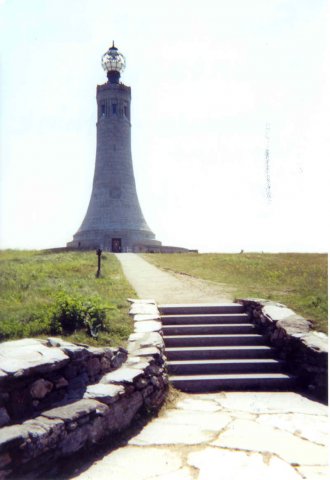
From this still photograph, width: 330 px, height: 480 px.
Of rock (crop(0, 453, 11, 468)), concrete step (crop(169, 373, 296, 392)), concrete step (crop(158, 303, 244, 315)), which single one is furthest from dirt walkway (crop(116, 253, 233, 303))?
rock (crop(0, 453, 11, 468))

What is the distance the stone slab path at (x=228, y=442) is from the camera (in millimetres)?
4164

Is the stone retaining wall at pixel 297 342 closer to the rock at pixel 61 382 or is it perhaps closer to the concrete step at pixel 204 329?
the concrete step at pixel 204 329

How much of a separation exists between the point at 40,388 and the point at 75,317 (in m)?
2.55

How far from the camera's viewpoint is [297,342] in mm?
7406

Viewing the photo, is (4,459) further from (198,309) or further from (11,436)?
(198,309)

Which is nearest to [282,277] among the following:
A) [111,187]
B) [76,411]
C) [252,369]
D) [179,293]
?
[179,293]

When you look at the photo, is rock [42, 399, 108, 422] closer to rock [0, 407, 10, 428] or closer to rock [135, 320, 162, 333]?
rock [0, 407, 10, 428]

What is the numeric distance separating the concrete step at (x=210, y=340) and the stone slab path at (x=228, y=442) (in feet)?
5.22

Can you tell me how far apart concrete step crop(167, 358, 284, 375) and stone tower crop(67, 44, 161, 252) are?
1631 inches

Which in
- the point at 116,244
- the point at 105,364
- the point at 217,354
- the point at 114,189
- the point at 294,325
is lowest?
the point at 217,354

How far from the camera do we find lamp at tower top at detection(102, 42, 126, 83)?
185ft

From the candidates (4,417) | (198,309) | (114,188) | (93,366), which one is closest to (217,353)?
(198,309)

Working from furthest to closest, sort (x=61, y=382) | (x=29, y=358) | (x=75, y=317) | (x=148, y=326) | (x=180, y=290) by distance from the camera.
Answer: (x=180, y=290) < (x=148, y=326) < (x=75, y=317) < (x=61, y=382) < (x=29, y=358)

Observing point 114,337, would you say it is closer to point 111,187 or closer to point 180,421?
point 180,421
